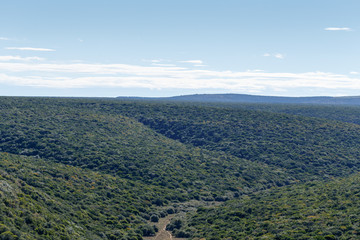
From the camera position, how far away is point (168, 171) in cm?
4912

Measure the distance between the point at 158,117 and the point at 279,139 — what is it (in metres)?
30.6

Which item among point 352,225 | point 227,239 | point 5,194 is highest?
point 5,194

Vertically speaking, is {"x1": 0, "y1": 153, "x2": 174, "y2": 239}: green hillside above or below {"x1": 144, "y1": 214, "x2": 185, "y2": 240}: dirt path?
above

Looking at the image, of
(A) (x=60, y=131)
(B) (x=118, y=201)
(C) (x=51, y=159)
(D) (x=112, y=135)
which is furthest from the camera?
(D) (x=112, y=135)

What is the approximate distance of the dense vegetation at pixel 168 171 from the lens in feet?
87.4

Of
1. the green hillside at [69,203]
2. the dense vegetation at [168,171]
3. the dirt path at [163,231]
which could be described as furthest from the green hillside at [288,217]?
the green hillside at [69,203]

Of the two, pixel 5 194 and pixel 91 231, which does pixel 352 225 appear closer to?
pixel 91 231

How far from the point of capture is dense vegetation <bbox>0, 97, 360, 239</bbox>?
26641 millimetres

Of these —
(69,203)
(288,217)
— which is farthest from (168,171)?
(288,217)

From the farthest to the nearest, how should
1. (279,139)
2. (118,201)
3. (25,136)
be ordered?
(279,139)
(25,136)
(118,201)

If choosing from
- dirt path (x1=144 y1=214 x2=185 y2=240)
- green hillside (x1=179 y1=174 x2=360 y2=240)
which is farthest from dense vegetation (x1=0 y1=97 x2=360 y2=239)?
dirt path (x1=144 y1=214 x2=185 y2=240)

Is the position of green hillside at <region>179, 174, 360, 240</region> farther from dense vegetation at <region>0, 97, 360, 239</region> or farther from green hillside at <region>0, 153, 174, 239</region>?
green hillside at <region>0, 153, 174, 239</region>

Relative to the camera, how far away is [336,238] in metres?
22.5

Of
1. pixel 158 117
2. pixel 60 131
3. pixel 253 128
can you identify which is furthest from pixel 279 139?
pixel 60 131
